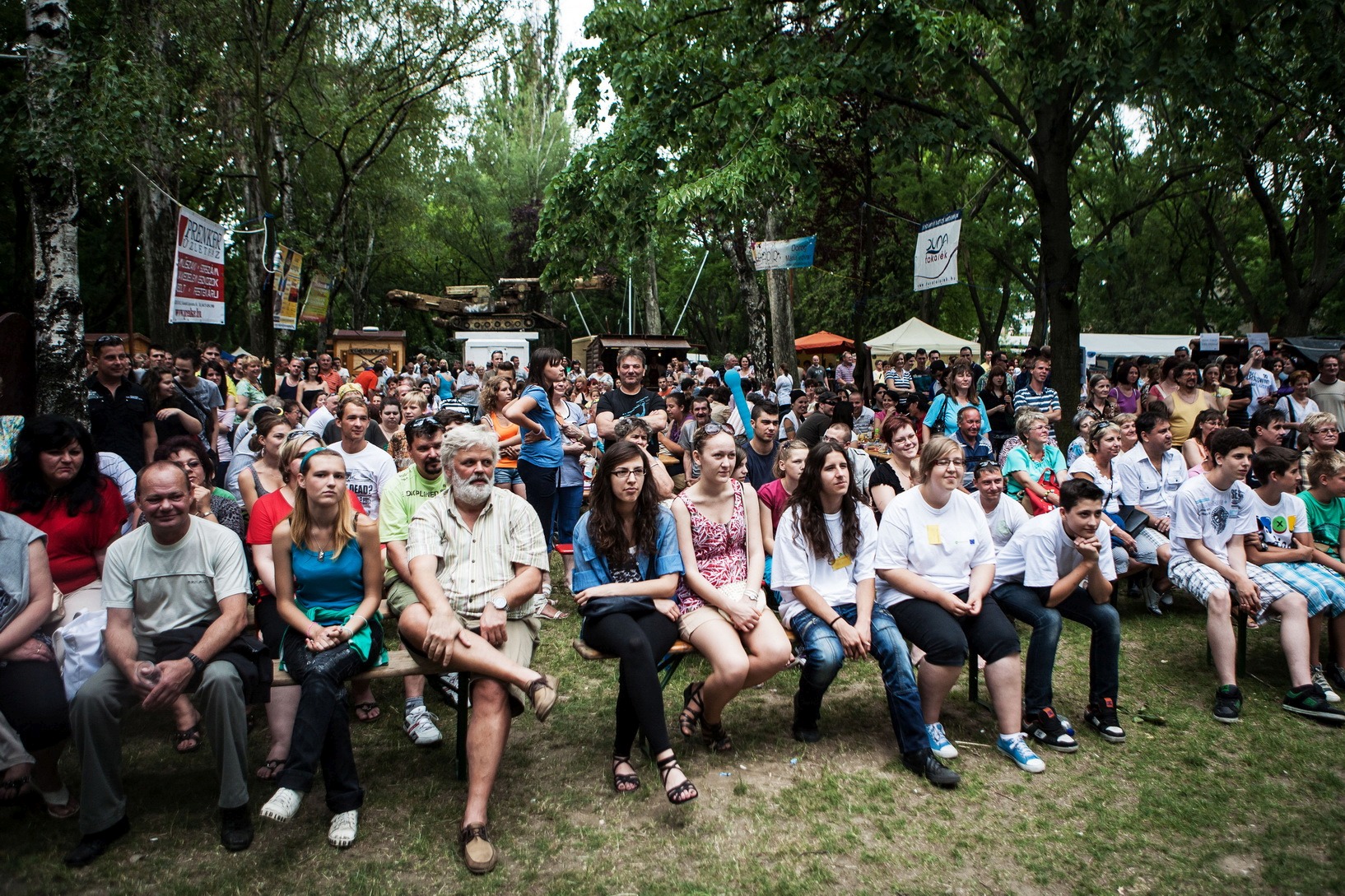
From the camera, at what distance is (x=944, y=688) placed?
4.07m

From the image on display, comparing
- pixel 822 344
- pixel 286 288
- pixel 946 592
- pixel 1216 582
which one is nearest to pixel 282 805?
pixel 946 592

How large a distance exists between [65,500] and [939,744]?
4.20 meters

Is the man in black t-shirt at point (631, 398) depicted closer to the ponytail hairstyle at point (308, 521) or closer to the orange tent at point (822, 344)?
the ponytail hairstyle at point (308, 521)

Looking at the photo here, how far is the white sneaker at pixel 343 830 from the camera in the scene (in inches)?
129

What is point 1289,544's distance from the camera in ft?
16.3

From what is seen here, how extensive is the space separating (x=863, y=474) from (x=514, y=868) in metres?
3.58

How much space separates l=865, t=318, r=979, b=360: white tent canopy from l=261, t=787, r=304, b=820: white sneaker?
20.9 meters

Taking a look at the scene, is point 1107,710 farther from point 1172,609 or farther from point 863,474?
point 1172,609

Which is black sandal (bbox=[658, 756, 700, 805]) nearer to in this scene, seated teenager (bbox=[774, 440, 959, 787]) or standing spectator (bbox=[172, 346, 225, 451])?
seated teenager (bbox=[774, 440, 959, 787])

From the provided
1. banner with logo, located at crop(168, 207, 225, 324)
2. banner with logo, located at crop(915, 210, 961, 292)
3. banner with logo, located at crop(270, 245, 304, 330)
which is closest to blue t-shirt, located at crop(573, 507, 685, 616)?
banner with logo, located at crop(168, 207, 225, 324)

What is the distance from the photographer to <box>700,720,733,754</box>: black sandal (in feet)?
13.5

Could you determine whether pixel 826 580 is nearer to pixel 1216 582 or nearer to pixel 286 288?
pixel 1216 582

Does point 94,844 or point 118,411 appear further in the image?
point 118,411

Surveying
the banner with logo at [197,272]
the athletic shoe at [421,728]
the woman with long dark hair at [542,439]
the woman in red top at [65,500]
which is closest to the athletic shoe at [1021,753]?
the athletic shoe at [421,728]
